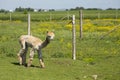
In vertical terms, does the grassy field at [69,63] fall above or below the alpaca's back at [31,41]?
below

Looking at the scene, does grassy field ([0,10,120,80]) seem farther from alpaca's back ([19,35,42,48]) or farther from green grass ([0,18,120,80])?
alpaca's back ([19,35,42,48])

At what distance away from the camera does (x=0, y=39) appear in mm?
23766

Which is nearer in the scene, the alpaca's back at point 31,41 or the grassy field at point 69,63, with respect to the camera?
the grassy field at point 69,63

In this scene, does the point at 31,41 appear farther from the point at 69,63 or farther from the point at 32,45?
the point at 69,63

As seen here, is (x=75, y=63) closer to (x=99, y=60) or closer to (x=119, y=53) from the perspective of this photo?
(x=99, y=60)

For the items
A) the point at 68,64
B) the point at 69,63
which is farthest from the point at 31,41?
the point at 69,63

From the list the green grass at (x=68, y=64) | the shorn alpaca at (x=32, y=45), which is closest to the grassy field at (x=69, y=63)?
the green grass at (x=68, y=64)

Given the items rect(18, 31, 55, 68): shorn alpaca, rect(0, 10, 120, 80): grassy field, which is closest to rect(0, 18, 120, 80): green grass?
rect(0, 10, 120, 80): grassy field

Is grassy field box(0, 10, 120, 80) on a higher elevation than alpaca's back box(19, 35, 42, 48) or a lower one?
lower

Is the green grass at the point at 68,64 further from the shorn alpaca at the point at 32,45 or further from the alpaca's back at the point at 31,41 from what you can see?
the alpaca's back at the point at 31,41

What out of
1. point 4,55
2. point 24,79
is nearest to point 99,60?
point 4,55

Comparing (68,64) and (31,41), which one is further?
(68,64)

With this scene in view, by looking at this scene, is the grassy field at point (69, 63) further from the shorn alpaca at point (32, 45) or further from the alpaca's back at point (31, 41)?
the alpaca's back at point (31, 41)

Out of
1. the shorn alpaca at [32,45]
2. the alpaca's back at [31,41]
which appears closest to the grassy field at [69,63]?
the shorn alpaca at [32,45]
